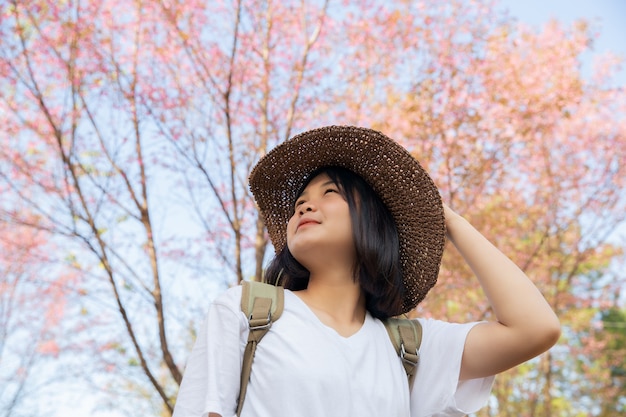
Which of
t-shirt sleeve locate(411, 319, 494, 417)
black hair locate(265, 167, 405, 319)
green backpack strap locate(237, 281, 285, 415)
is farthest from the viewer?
black hair locate(265, 167, 405, 319)

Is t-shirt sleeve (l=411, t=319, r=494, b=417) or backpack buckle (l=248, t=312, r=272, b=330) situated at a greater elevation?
backpack buckle (l=248, t=312, r=272, b=330)

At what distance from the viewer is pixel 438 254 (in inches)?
75.8

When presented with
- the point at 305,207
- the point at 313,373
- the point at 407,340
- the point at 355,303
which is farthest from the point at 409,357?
the point at 305,207

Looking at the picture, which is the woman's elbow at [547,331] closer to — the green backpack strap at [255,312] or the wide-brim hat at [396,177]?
the wide-brim hat at [396,177]

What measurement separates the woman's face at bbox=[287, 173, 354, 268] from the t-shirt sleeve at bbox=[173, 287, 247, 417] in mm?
269

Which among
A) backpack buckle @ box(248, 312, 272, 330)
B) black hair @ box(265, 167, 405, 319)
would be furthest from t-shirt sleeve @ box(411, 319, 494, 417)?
backpack buckle @ box(248, 312, 272, 330)

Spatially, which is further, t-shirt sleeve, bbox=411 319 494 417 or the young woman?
t-shirt sleeve, bbox=411 319 494 417

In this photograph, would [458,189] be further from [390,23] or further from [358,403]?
[358,403]

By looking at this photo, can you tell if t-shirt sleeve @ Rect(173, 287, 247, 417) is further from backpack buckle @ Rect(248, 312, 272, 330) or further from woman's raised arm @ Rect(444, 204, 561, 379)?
woman's raised arm @ Rect(444, 204, 561, 379)

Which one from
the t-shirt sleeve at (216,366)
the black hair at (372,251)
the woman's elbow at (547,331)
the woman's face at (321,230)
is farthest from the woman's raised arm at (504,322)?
the t-shirt sleeve at (216,366)

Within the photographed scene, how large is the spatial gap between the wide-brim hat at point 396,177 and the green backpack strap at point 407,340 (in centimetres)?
7

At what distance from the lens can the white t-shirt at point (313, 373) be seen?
154 cm

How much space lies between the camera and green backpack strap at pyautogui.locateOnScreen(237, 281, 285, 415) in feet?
5.29

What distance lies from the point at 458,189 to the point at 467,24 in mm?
2136
